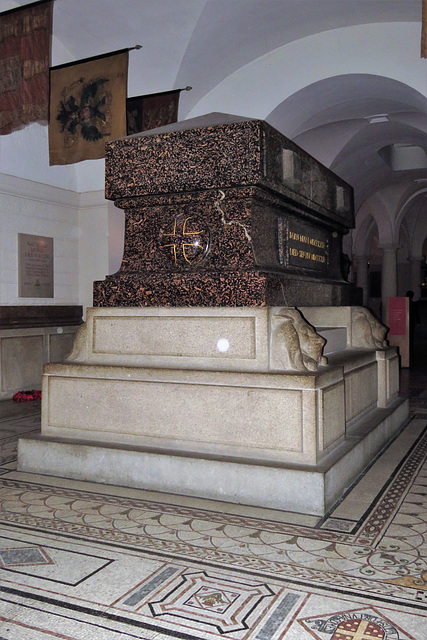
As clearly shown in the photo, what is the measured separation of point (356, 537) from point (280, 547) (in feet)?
1.30

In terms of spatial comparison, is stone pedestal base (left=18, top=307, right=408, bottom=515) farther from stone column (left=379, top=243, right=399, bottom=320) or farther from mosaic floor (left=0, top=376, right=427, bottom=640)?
stone column (left=379, top=243, right=399, bottom=320)

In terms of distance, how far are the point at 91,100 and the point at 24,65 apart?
72 cm

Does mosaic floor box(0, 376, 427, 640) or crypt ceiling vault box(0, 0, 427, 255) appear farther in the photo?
crypt ceiling vault box(0, 0, 427, 255)

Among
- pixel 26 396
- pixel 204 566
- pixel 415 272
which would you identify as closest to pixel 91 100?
pixel 26 396

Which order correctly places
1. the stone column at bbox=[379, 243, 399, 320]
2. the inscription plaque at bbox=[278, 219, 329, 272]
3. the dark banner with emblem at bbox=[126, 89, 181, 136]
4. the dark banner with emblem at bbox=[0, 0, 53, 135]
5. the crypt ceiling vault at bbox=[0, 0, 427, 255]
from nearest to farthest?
1. the inscription plaque at bbox=[278, 219, 329, 272]
2. the dark banner with emblem at bbox=[0, 0, 53, 135]
3. the crypt ceiling vault at bbox=[0, 0, 427, 255]
4. the dark banner with emblem at bbox=[126, 89, 181, 136]
5. the stone column at bbox=[379, 243, 399, 320]

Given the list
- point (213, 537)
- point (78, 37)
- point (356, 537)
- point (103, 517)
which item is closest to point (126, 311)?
point (103, 517)

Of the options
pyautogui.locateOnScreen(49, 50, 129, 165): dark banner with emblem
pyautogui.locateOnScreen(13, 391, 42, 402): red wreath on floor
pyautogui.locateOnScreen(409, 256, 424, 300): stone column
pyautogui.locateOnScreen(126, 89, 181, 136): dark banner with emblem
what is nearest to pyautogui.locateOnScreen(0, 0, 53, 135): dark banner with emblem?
pyautogui.locateOnScreen(49, 50, 129, 165): dark banner with emblem

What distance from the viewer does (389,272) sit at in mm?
18672

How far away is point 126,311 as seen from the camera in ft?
13.0

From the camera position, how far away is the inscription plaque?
14.5ft

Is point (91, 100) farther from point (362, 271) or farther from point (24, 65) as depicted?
point (362, 271)

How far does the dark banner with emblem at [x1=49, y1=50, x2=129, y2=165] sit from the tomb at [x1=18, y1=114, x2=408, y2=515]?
2.30m

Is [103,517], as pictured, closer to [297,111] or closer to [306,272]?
[306,272]

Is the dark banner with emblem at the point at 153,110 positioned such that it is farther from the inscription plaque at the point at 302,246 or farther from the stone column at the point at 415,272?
the stone column at the point at 415,272
